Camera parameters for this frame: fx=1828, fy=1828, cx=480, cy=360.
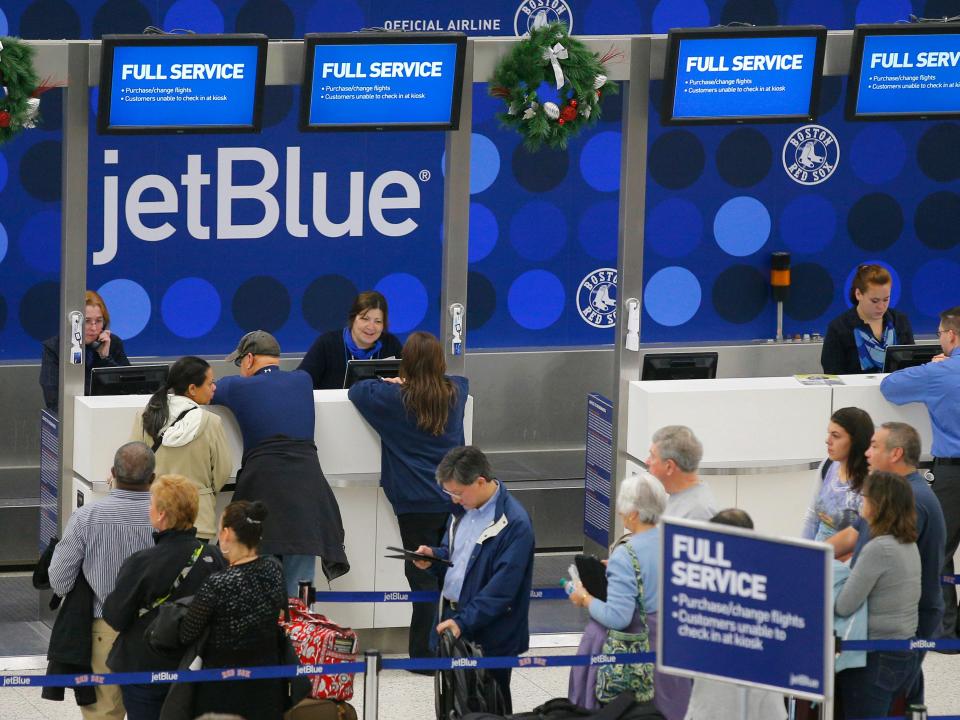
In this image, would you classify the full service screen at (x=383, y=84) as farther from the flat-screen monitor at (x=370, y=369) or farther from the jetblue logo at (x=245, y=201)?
the jetblue logo at (x=245, y=201)

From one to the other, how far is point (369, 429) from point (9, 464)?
3159 mm

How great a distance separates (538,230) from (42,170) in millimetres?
3038

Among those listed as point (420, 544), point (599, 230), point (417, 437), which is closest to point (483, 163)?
point (599, 230)

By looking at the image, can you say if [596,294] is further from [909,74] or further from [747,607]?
[747,607]

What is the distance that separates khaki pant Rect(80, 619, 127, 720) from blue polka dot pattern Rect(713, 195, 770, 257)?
6305 millimetres

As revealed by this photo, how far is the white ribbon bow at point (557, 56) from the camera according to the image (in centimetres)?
→ 838

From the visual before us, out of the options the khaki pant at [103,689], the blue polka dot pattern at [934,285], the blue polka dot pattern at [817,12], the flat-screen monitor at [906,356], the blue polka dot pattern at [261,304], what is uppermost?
the blue polka dot pattern at [817,12]

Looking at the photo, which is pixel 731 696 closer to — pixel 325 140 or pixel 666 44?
pixel 666 44

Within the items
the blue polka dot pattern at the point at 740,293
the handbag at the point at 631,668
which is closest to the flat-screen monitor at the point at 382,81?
the handbag at the point at 631,668

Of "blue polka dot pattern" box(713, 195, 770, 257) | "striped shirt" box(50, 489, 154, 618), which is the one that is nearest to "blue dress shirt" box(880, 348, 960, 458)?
"blue polka dot pattern" box(713, 195, 770, 257)

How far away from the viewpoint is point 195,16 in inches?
415

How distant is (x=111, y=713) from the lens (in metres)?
6.59

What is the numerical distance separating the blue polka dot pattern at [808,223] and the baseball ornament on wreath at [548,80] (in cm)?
375

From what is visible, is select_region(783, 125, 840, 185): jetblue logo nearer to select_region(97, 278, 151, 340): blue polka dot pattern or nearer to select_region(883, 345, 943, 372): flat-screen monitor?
select_region(883, 345, 943, 372): flat-screen monitor
